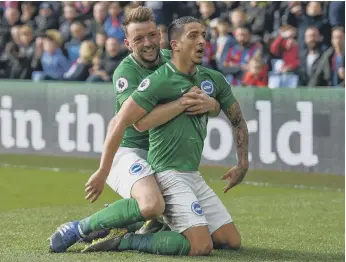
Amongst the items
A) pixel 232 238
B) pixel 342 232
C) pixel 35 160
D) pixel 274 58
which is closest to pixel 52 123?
pixel 35 160

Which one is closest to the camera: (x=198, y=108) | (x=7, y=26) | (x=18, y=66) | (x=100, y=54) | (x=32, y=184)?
(x=198, y=108)

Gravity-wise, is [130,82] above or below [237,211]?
above

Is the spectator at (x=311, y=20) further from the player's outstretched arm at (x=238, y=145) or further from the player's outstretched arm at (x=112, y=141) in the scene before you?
the player's outstretched arm at (x=112, y=141)

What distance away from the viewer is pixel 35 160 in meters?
16.1

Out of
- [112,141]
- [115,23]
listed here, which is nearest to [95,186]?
[112,141]

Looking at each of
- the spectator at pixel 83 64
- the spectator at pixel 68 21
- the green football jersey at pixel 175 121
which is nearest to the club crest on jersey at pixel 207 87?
the green football jersey at pixel 175 121

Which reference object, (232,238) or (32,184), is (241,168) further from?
(32,184)

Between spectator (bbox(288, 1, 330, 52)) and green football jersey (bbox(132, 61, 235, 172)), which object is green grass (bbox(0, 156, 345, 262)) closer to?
green football jersey (bbox(132, 61, 235, 172))

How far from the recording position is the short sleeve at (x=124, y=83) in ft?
27.4

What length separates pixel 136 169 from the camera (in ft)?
27.3

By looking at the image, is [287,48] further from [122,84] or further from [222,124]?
[122,84]

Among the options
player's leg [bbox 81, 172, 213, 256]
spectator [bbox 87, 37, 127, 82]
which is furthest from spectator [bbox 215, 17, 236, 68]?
player's leg [bbox 81, 172, 213, 256]

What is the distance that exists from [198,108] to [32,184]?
6.24 meters

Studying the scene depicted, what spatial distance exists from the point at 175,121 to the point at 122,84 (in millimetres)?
528
